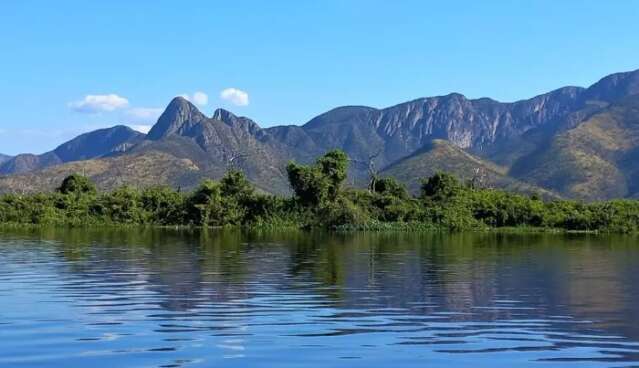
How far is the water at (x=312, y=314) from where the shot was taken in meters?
13.9

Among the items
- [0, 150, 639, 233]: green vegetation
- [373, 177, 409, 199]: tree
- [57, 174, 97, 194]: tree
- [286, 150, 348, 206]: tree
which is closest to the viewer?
[0, 150, 639, 233]: green vegetation

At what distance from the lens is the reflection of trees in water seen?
2120 cm

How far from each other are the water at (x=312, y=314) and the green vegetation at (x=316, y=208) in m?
60.8

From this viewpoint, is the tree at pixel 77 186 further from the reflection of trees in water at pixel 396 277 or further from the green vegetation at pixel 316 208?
the reflection of trees in water at pixel 396 277

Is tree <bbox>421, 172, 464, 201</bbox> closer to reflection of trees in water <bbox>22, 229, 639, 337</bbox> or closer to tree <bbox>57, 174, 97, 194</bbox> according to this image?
tree <bbox>57, 174, 97, 194</bbox>

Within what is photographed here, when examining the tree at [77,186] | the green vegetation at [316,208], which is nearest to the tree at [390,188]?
the green vegetation at [316,208]

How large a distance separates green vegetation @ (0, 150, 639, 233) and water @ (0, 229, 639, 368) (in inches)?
2395

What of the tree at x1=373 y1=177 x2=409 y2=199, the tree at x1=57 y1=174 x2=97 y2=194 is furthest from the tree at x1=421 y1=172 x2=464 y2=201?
the tree at x1=57 y1=174 x2=97 y2=194

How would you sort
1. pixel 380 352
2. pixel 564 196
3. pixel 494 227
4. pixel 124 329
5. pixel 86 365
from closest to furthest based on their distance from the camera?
pixel 86 365, pixel 380 352, pixel 124 329, pixel 494 227, pixel 564 196

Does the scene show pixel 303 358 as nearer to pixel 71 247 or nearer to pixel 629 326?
pixel 629 326

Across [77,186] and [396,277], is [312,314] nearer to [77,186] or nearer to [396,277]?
[396,277]

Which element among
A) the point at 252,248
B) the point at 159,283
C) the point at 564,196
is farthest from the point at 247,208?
the point at 564,196

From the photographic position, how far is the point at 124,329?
650 inches

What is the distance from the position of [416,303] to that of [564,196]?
176939 millimetres
